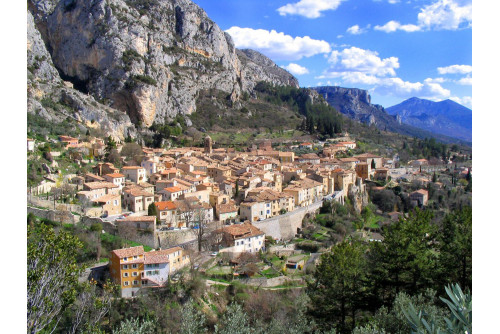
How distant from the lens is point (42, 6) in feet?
140

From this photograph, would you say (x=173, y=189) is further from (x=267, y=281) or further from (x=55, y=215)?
(x=267, y=281)

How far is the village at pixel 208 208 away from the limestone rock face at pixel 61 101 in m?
5.34

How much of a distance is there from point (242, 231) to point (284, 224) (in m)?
→ 3.78

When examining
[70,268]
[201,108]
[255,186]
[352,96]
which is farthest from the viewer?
[352,96]

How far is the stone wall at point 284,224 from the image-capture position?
19031 mm

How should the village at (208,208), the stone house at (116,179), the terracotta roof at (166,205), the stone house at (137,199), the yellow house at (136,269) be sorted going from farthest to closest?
1. the stone house at (116,179)
2. the stone house at (137,199)
3. the terracotta roof at (166,205)
4. the village at (208,208)
5. the yellow house at (136,269)

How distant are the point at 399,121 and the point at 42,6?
98.7 meters

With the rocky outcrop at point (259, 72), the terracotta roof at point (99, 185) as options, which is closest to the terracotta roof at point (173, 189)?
the terracotta roof at point (99, 185)

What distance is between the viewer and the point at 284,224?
20.1 metres

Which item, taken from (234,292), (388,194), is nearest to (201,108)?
(388,194)

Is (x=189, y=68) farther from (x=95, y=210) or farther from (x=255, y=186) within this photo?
(x=95, y=210)

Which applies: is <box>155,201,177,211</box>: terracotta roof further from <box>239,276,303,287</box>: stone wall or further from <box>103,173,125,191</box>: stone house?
<box>239,276,303,287</box>: stone wall

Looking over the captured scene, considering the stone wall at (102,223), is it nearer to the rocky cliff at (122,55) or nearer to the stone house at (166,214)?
the stone house at (166,214)

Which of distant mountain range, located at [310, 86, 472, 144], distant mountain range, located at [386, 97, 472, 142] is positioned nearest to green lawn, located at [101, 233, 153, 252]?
distant mountain range, located at [386, 97, 472, 142]
